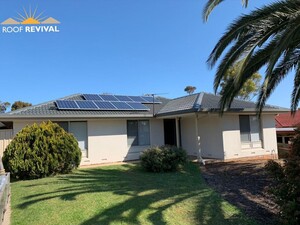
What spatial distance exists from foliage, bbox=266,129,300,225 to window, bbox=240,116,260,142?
31.0 ft

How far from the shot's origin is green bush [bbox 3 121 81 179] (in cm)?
1030

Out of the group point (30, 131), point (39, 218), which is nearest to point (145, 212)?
point (39, 218)

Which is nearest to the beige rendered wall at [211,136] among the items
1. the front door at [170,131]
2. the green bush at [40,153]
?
the front door at [170,131]

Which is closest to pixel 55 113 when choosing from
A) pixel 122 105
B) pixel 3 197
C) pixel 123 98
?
pixel 122 105

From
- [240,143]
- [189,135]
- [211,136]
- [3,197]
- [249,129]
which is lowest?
[3,197]

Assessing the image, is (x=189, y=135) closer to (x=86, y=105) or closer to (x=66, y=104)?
(x=86, y=105)

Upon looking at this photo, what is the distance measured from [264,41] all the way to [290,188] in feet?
14.8

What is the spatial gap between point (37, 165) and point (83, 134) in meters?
4.28

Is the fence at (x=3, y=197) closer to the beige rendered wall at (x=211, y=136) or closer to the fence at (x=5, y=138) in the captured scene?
the fence at (x=5, y=138)

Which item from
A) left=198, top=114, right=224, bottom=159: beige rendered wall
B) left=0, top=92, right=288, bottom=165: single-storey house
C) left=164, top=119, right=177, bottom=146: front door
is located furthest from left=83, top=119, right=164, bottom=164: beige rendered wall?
left=198, top=114, right=224, bottom=159: beige rendered wall

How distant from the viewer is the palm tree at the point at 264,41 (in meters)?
6.39

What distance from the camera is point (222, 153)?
14508 millimetres

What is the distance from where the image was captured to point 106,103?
1658 centimetres

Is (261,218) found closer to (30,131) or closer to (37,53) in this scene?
(30,131)
